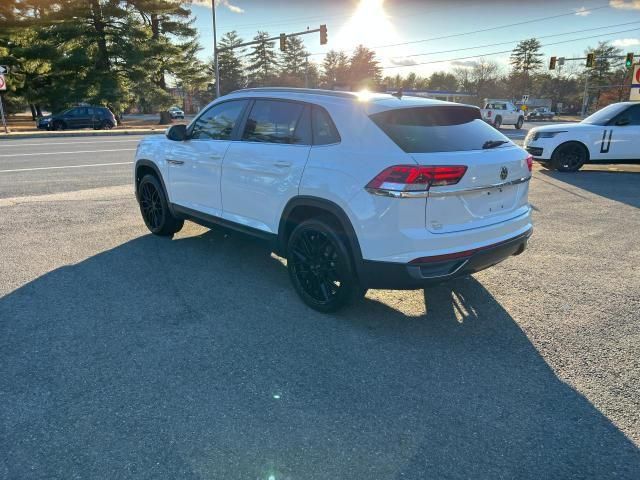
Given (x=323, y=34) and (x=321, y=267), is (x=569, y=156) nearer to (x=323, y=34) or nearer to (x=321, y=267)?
(x=321, y=267)

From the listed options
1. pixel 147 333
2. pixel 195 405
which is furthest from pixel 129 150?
pixel 195 405

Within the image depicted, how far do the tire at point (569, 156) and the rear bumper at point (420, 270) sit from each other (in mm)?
9322

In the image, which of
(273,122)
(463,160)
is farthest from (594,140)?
(273,122)

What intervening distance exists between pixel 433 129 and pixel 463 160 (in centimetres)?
39

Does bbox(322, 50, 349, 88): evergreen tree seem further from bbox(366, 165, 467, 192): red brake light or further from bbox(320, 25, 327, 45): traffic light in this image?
bbox(366, 165, 467, 192): red brake light

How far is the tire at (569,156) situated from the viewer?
11.2 meters

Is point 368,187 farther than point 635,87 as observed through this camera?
No

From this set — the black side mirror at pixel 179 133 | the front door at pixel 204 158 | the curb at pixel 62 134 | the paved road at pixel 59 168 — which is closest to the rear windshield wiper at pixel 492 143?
the front door at pixel 204 158

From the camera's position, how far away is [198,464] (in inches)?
88.6

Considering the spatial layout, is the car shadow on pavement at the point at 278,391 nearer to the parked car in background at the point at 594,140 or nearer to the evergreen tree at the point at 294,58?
the parked car in background at the point at 594,140

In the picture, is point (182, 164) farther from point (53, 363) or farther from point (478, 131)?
point (478, 131)

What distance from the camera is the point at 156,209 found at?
589 centimetres

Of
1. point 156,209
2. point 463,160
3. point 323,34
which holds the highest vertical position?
point 323,34

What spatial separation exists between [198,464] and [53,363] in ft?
4.88
